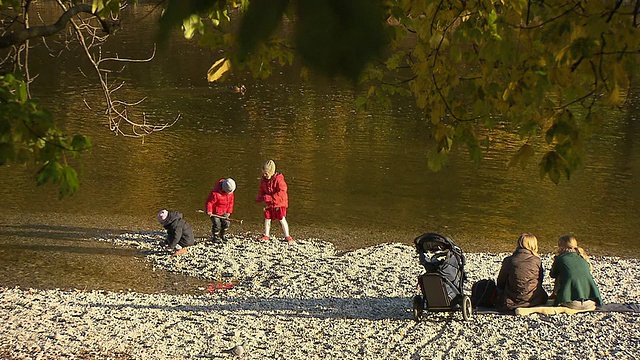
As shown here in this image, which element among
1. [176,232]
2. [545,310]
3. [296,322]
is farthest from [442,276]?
[176,232]

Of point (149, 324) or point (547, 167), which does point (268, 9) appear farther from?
point (149, 324)

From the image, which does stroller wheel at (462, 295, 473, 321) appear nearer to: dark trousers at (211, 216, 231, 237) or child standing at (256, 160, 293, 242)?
child standing at (256, 160, 293, 242)

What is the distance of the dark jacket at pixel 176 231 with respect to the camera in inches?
499

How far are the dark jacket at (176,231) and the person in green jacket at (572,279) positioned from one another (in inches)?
218

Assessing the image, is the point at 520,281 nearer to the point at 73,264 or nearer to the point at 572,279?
the point at 572,279

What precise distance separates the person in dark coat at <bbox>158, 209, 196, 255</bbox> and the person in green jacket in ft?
18.2

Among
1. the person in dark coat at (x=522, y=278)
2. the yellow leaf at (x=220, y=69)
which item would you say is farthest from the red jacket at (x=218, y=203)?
the yellow leaf at (x=220, y=69)

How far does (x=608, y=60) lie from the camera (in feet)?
17.4

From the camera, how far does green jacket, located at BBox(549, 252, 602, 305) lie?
951 cm

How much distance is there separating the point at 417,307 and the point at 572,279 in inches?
67.0

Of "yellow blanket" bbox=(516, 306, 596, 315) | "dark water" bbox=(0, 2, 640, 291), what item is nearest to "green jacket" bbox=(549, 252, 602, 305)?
"yellow blanket" bbox=(516, 306, 596, 315)

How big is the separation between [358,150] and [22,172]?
25.7 ft

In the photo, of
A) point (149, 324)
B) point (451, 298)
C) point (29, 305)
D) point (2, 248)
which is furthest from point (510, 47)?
point (2, 248)

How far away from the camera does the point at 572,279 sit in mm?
9562
